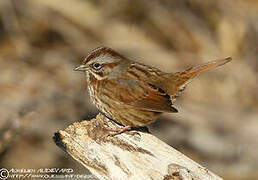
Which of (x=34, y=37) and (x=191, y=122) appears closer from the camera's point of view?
(x=191, y=122)

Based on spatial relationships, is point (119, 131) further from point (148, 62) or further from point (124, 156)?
point (148, 62)

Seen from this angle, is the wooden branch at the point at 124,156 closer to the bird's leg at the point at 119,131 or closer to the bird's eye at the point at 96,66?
the bird's leg at the point at 119,131

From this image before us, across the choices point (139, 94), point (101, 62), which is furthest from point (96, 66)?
point (139, 94)

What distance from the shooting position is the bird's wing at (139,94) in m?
5.83

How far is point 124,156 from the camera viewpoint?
474cm

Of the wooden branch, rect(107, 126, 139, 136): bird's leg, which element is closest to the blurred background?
rect(107, 126, 139, 136): bird's leg

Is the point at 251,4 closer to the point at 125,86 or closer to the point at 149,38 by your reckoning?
the point at 149,38

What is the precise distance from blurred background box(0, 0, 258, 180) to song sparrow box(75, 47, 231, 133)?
7.71ft

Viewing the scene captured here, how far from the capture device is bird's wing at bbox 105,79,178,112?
583 centimetres

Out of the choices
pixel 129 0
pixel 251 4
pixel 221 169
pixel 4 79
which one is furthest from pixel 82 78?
pixel 251 4

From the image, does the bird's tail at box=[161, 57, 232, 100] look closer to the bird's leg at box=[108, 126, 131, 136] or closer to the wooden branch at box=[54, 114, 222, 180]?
the bird's leg at box=[108, 126, 131, 136]

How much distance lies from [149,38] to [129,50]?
24.3 inches

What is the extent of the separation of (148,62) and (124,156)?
16.9ft

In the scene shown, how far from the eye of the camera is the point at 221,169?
847 centimetres
